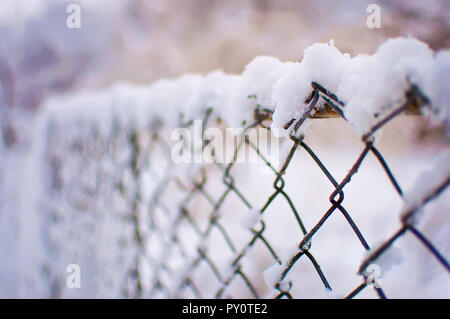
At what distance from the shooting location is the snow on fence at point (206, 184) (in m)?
0.48

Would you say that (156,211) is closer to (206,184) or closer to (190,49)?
(206,184)

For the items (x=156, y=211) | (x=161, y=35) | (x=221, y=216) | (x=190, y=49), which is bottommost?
(x=156, y=211)

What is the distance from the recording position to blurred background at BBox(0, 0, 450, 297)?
4398 millimetres

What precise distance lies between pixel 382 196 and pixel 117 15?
26.2 feet

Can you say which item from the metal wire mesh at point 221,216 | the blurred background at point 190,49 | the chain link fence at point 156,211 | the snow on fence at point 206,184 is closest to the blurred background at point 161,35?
the blurred background at point 190,49

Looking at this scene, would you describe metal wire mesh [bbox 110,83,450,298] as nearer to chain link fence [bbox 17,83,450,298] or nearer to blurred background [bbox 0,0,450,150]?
chain link fence [bbox 17,83,450,298]

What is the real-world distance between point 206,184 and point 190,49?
272 inches

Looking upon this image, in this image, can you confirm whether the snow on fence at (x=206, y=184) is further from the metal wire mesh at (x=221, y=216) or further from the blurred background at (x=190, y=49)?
the blurred background at (x=190, y=49)

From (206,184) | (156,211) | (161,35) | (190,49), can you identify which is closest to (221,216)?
(206,184)

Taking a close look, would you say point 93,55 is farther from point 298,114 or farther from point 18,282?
point 298,114

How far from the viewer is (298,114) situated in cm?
64

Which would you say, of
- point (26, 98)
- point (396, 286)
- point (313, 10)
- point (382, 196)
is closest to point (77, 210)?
point (396, 286)

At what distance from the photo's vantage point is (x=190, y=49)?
7.86 meters

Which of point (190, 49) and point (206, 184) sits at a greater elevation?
point (190, 49)
